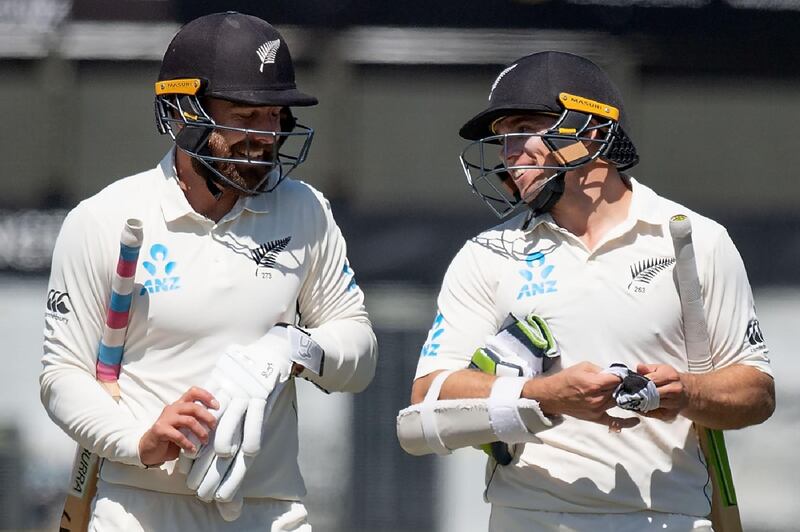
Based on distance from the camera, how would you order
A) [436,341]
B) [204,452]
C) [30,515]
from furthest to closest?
[30,515] → [436,341] → [204,452]

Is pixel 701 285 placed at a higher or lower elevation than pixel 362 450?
higher

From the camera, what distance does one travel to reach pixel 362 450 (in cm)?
457

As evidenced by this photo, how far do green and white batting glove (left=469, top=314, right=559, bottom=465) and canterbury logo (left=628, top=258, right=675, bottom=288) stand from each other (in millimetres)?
192

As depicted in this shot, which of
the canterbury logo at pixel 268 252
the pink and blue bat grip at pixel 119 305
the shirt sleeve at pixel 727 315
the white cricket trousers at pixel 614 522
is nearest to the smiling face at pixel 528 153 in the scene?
the shirt sleeve at pixel 727 315

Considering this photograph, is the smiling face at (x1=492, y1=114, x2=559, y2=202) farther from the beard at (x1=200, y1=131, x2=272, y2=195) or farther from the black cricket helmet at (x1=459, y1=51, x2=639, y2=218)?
the beard at (x1=200, y1=131, x2=272, y2=195)

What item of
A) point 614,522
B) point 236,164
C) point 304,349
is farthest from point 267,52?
point 614,522

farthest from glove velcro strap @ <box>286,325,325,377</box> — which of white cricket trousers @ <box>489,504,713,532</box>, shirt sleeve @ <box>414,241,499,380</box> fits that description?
white cricket trousers @ <box>489,504,713,532</box>

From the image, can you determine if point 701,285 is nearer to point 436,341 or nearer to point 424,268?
point 436,341

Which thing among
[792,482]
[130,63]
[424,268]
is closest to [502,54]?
[424,268]

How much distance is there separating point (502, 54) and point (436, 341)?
69.7 inches

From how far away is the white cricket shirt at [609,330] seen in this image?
282cm

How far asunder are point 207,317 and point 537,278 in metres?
0.61

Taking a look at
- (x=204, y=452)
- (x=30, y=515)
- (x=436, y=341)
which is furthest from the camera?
(x=30, y=515)

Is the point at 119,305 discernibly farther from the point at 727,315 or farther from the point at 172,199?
the point at 727,315
